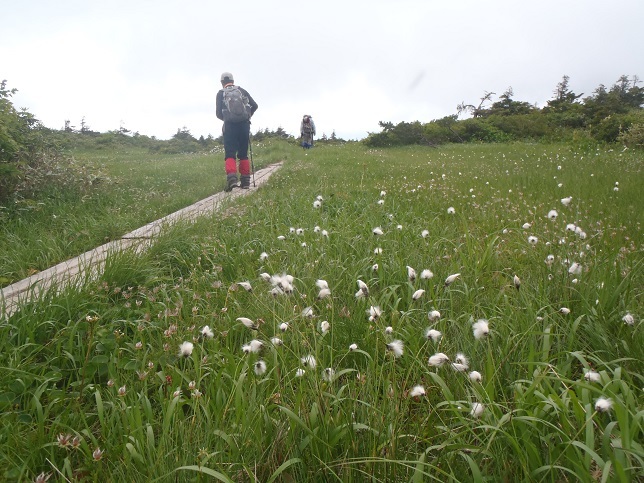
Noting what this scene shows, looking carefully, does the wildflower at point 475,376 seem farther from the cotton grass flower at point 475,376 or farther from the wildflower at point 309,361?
the wildflower at point 309,361

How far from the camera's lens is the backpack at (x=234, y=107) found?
28.7ft

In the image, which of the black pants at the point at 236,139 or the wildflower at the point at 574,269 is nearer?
the wildflower at the point at 574,269

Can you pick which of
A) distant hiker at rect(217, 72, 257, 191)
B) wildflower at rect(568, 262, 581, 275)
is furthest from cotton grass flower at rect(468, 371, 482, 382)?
distant hiker at rect(217, 72, 257, 191)

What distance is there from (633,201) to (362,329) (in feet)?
13.8

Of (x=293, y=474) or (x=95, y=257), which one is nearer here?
(x=293, y=474)

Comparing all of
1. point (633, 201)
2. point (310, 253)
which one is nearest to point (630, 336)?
point (310, 253)

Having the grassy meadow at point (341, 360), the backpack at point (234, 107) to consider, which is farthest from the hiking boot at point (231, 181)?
the grassy meadow at point (341, 360)

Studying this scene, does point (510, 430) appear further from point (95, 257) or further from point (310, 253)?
point (95, 257)

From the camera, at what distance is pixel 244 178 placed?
28.9 ft

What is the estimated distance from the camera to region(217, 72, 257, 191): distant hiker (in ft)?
28.8

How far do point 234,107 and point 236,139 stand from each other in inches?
28.8

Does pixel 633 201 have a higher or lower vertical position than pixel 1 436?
higher

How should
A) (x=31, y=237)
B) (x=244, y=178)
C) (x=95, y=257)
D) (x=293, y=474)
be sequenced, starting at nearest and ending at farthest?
(x=293, y=474)
(x=95, y=257)
(x=31, y=237)
(x=244, y=178)

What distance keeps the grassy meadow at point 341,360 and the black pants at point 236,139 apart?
5071mm
